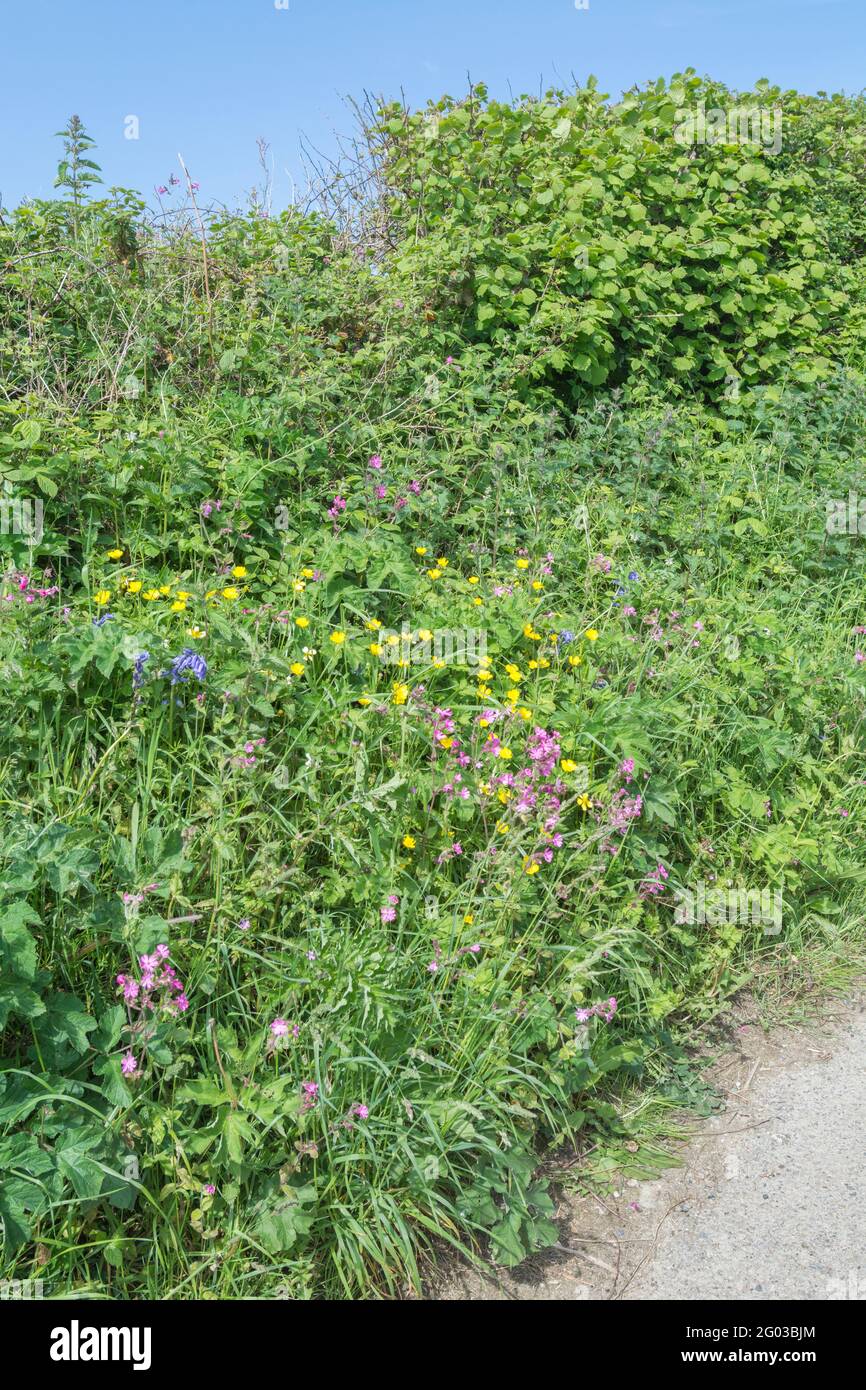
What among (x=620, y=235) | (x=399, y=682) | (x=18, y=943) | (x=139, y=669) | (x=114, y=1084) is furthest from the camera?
(x=620, y=235)

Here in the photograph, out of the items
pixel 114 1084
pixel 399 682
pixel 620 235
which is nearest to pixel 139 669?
pixel 399 682

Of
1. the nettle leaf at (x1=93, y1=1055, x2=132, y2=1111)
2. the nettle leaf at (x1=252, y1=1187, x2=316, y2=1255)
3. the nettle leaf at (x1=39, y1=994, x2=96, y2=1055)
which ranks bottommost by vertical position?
the nettle leaf at (x1=252, y1=1187, x2=316, y2=1255)

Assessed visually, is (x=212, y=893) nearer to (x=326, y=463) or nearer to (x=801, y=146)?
(x=326, y=463)

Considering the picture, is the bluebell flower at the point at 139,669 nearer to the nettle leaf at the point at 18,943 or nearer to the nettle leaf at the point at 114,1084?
the nettle leaf at the point at 18,943

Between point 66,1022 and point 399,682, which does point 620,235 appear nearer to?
point 399,682

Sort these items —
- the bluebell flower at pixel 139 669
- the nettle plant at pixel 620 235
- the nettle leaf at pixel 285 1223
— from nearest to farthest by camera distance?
the nettle leaf at pixel 285 1223 → the bluebell flower at pixel 139 669 → the nettle plant at pixel 620 235

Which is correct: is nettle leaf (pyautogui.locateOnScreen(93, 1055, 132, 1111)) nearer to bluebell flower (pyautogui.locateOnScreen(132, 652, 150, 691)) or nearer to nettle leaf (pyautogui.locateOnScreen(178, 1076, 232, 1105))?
nettle leaf (pyautogui.locateOnScreen(178, 1076, 232, 1105))

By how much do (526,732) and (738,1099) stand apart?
1.37 m

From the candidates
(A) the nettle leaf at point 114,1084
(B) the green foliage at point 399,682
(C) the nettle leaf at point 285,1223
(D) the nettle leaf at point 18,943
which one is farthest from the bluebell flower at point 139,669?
(C) the nettle leaf at point 285,1223

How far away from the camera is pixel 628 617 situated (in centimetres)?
474

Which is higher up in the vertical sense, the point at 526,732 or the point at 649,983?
the point at 526,732

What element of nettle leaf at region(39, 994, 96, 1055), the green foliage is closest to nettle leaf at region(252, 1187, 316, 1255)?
the green foliage

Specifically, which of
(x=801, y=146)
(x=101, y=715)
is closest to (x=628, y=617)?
(x=101, y=715)

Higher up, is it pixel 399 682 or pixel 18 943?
pixel 399 682
